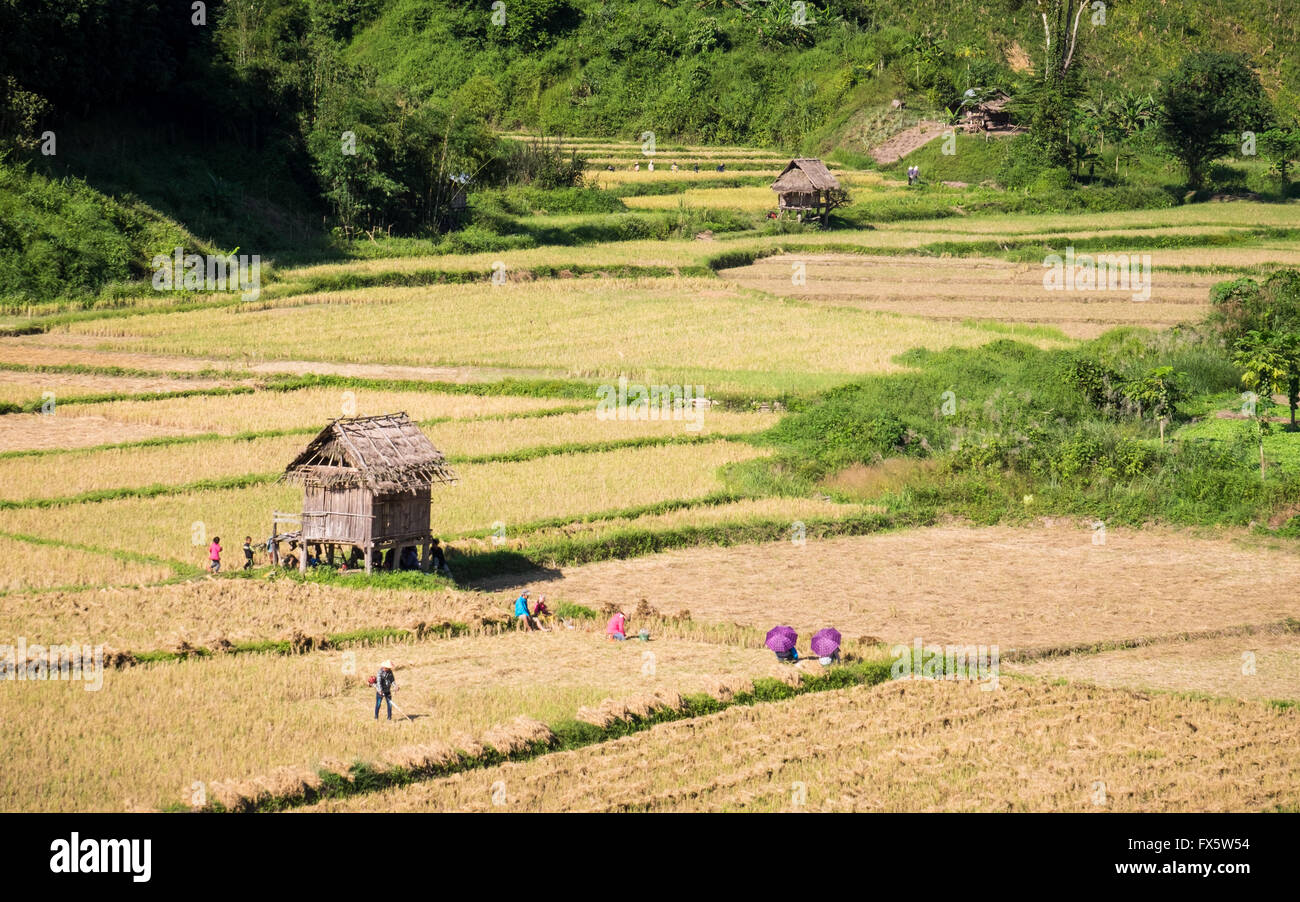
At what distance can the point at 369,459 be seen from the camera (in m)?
24.3

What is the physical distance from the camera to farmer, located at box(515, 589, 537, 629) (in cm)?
2266

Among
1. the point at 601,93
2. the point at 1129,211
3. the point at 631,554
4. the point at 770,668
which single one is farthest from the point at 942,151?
the point at 770,668

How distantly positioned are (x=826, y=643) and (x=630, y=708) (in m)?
3.47

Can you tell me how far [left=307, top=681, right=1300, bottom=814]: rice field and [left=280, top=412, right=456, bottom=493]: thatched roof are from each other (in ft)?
25.5

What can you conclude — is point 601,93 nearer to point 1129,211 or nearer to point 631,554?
point 1129,211

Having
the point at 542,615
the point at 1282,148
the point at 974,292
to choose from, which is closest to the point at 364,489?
the point at 542,615

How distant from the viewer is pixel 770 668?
68.0 feet

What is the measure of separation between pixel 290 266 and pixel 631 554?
92.0 feet

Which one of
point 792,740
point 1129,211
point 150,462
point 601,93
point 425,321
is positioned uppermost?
point 601,93

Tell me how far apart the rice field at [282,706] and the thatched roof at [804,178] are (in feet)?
145

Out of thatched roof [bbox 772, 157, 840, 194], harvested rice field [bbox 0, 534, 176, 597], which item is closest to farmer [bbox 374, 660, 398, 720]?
harvested rice field [bbox 0, 534, 176, 597]

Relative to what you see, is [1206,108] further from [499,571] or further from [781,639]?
[781,639]

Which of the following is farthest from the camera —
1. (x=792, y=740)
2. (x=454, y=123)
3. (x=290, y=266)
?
(x=454, y=123)

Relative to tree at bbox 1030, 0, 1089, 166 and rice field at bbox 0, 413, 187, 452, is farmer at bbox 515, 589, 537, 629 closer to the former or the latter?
rice field at bbox 0, 413, 187, 452
